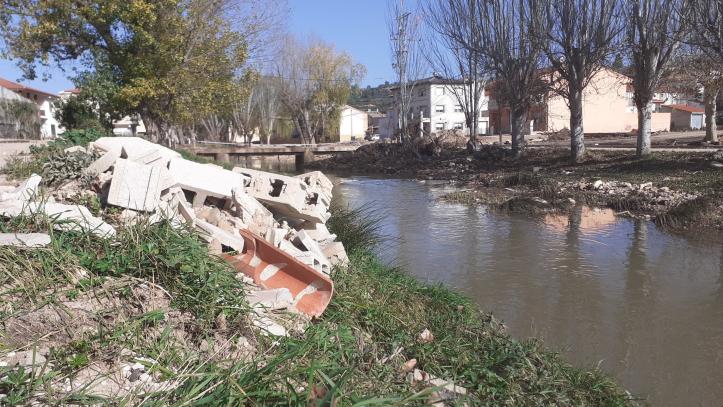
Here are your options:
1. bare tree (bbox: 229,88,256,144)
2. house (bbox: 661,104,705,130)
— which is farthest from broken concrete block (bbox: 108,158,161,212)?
house (bbox: 661,104,705,130)

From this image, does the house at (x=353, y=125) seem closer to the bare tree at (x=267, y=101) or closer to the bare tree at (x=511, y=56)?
the bare tree at (x=267, y=101)

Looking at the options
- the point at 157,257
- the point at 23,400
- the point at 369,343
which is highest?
the point at 157,257

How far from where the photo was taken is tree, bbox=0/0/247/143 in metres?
18.4

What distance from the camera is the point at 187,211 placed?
16.1ft

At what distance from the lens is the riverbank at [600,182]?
1322 cm

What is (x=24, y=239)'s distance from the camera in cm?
356

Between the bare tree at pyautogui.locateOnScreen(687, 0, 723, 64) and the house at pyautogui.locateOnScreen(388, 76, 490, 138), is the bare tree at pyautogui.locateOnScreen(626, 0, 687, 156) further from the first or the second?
the house at pyautogui.locateOnScreen(388, 76, 490, 138)

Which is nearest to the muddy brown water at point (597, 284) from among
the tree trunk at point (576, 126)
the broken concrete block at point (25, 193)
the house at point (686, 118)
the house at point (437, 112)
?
the broken concrete block at point (25, 193)

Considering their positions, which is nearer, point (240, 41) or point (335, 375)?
point (335, 375)

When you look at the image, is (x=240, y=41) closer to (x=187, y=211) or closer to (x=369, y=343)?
(x=187, y=211)

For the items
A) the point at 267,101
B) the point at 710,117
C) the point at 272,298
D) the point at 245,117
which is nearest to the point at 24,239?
the point at 272,298

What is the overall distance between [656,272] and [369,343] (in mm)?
6702

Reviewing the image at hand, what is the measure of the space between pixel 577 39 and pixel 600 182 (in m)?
7.02

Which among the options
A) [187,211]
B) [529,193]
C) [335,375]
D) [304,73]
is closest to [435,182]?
[529,193]
